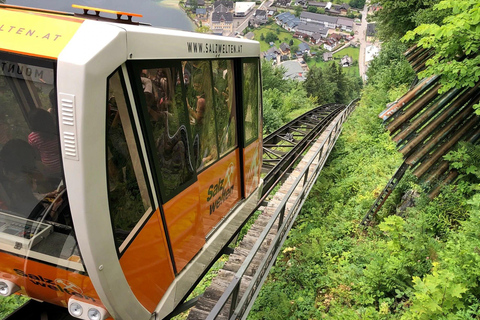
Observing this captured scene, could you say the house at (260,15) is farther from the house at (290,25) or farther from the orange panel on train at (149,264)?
the orange panel on train at (149,264)

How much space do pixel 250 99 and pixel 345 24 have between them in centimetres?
14846

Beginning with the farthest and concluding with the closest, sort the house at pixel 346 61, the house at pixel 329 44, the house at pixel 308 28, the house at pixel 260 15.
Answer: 1. the house at pixel 260 15
2. the house at pixel 308 28
3. the house at pixel 329 44
4. the house at pixel 346 61

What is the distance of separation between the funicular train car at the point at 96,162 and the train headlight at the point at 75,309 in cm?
1

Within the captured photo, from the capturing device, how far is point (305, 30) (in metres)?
128

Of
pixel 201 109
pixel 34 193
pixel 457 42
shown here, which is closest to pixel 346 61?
pixel 457 42

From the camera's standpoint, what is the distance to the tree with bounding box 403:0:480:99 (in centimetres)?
446

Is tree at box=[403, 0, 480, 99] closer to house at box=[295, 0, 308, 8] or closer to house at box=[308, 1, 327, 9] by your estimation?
house at box=[308, 1, 327, 9]

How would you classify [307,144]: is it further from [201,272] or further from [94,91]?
[94,91]

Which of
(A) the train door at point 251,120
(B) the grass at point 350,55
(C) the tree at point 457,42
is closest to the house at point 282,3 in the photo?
(B) the grass at point 350,55

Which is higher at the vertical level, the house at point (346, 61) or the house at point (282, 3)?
the house at point (282, 3)

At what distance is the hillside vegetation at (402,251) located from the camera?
3465mm

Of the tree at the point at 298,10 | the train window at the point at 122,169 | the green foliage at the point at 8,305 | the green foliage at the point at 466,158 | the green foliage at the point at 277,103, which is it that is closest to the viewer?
the train window at the point at 122,169

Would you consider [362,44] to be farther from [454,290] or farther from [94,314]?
[94,314]

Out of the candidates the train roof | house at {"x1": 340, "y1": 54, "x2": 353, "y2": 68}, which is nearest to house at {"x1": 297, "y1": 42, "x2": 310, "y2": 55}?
house at {"x1": 340, "y1": 54, "x2": 353, "y2": 68}
